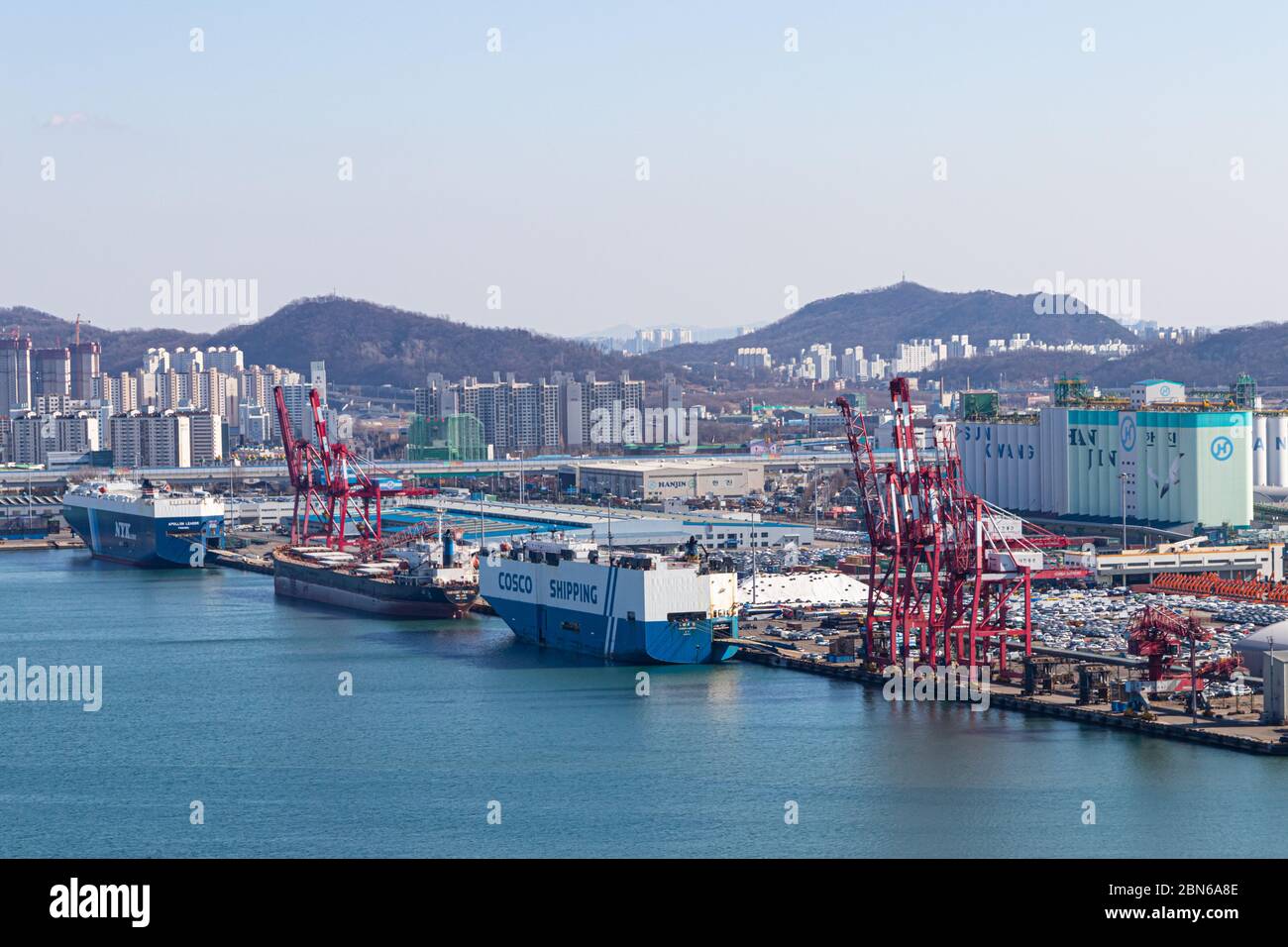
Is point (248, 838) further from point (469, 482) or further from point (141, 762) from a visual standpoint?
point (469, 482)

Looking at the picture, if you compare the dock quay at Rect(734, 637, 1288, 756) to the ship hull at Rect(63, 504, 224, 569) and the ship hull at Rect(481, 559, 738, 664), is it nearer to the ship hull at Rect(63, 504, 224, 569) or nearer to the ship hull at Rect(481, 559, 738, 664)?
the ship hull at Rect(481, 559, 738, 664)

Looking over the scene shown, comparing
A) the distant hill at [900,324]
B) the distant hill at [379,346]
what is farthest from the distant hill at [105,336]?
the distant hill at [900,324]

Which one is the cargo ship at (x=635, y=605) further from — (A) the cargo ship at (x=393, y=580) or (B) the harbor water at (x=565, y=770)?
(A) the cargo ship at (x=393, y=580)

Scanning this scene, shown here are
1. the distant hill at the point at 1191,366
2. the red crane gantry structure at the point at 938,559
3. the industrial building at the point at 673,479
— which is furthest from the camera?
the distant hill at the point at 1191,366

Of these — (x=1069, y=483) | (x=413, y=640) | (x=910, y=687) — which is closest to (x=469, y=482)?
(x=1069, y=483)

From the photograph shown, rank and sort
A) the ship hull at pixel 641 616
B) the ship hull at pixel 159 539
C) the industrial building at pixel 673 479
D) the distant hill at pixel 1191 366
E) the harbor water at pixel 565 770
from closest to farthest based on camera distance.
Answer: the harbor water at pixel 565 770
the ship hull at pixel 641 616
the ship hull at pixel 159 539
the industrial building at pixel 673 479
the distant hill at pixel 1191 366

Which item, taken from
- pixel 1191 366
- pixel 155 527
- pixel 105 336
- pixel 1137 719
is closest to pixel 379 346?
pixel 105 336
